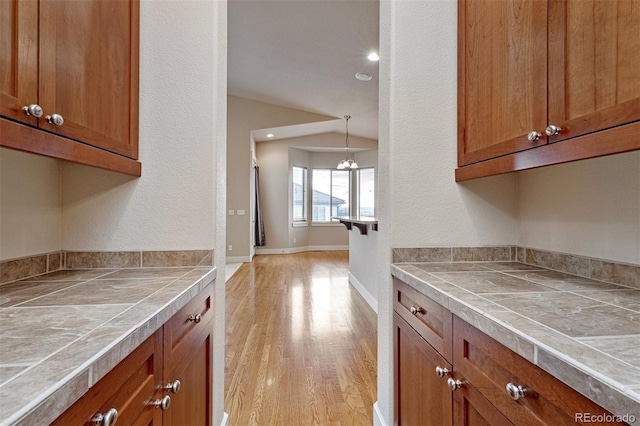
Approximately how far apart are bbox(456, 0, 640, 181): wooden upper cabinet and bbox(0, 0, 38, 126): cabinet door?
4.72ft

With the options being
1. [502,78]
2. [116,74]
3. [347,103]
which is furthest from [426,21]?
[347,103]

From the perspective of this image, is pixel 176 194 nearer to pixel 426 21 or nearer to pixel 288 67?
pixel 426 21

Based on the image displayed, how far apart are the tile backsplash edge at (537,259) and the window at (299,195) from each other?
6.68 meters

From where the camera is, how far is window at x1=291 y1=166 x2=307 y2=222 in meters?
8.10

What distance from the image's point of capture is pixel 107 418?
1.80 ft

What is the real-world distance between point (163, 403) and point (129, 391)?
0.18m

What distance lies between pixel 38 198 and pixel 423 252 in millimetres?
1617

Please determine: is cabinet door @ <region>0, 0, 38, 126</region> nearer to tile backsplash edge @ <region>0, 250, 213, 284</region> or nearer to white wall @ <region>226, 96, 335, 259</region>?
tile backsplash edge @ <region>0, 250, 213, 284</region>

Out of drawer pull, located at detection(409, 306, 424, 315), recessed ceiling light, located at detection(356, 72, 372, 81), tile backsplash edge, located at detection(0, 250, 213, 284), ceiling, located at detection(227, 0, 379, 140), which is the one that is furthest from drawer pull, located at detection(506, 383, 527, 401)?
recessed ceiling light, located at detection(356, 72, 372, 81)

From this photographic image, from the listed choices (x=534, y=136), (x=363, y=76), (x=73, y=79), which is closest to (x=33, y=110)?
(x=73, y=79)

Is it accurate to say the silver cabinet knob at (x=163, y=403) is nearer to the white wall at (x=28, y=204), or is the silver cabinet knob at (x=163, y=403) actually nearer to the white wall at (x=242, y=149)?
the white wall at (x=28, y=204)

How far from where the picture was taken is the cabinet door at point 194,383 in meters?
0.91

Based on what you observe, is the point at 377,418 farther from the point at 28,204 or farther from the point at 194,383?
the point at 28,204

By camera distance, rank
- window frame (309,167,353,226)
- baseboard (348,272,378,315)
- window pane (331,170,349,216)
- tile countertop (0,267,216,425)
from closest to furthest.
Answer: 1. tile countertop (0,267,216,425)
2. baseboard (348,272,378,315)
3. window frame (309,167,353,226)
4. window pane (331,170,349,216)
